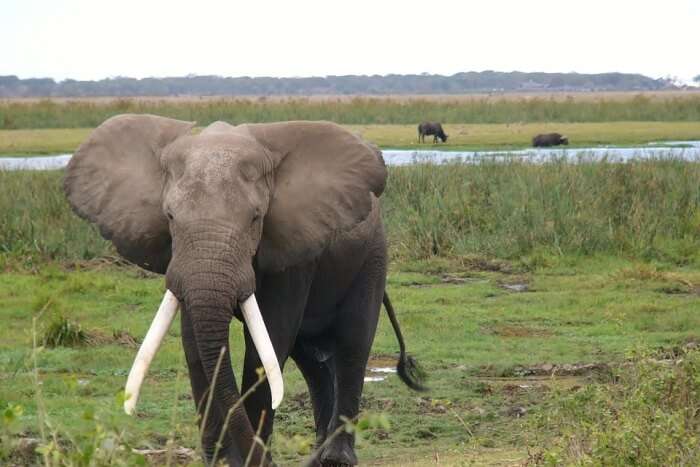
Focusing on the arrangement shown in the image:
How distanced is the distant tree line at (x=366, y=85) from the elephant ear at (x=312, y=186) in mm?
158659

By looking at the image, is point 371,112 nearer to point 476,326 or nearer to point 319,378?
point 476,326

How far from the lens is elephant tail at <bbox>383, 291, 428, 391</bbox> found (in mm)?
8562

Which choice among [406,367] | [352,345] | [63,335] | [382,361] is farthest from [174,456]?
[63,335]

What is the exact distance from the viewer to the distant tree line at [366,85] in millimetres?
168000

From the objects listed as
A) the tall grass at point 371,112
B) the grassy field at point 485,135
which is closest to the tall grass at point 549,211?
the grassy field at point 485,135

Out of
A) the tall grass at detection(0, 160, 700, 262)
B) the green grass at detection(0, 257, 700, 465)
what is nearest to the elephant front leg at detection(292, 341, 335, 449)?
the green grass at detection(0, 257, 700, 465)

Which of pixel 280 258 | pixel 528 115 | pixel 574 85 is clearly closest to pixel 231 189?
pixel 280 258

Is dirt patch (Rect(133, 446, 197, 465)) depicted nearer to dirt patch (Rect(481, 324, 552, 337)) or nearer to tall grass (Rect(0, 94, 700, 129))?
dirt patch (Rect(481, 324, 552, 337))

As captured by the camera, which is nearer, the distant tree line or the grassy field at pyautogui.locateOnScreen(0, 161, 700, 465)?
the grassy field at pyautogui.locateOnScreen(0, 161, 700, 465)

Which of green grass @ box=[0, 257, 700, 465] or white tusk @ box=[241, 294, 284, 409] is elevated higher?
white tusk @ box=[241, 294, 284, 409]

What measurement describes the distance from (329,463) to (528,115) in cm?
4587

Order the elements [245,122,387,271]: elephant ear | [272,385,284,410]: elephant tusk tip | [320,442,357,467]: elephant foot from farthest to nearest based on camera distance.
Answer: [320,442,357,467]: elephant foot, [245,122,387,271]: elephant ear, [272,385,284,410]: elephant tusk tip

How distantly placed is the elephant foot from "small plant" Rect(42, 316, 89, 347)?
400 centimetres

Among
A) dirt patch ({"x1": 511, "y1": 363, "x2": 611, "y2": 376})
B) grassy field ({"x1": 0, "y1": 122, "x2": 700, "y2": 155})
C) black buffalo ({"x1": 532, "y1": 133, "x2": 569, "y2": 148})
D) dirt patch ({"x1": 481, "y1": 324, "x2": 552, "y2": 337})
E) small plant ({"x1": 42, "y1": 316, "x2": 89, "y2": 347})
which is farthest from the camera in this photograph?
grassy field ({"x1": 0, "y1": 122, "x2": 700, "y2": 155})
